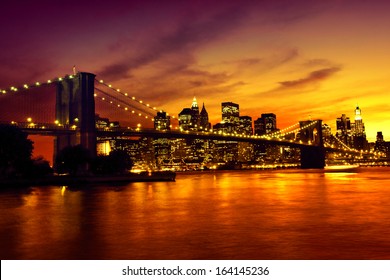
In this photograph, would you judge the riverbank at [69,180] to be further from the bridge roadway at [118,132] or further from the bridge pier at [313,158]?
the bridge pier at [313,158]

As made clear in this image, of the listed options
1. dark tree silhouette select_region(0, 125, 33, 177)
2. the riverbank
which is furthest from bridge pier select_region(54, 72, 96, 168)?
dark tree silhouette select_region(0, 125, 33, 177)

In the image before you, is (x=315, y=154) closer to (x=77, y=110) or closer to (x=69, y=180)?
(x=77, y=110)

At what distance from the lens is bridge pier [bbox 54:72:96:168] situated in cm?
5716

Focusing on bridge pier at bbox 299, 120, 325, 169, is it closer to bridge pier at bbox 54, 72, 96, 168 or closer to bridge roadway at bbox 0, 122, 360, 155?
bridge roadway at bbox 0, 122, 360, 155

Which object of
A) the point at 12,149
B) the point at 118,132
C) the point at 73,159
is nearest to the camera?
the point at 12,149

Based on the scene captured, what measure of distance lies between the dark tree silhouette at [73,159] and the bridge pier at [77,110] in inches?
135

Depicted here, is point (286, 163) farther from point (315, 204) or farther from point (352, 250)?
point (352, 250)

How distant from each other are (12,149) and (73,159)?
27.7 feet

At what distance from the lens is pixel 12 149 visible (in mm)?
42625

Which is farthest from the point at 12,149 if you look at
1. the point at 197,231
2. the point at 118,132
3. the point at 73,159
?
the point at 197,231

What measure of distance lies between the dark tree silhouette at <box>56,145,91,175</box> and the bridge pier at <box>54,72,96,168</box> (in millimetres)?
3422

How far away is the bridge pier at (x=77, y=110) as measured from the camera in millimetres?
57156
